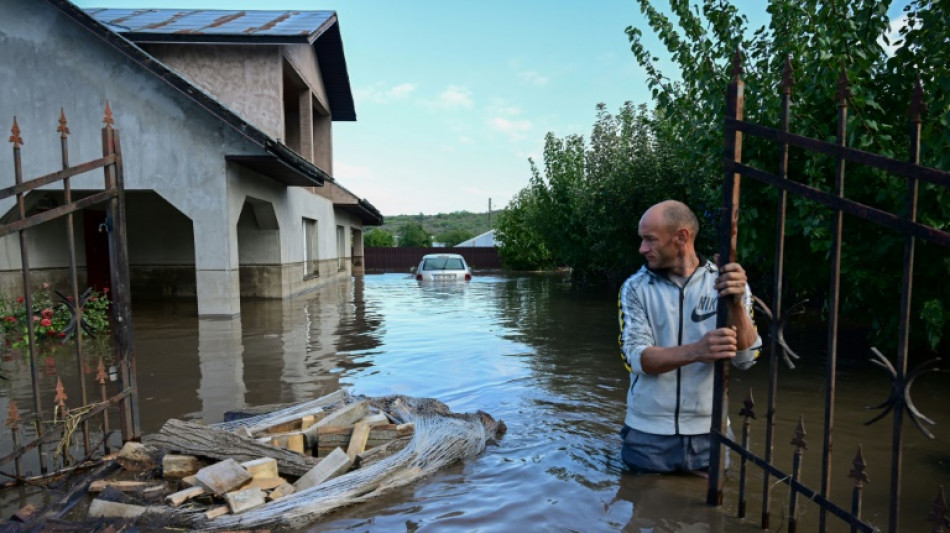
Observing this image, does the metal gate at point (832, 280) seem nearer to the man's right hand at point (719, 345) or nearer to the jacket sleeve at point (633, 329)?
the man's right hand at point (719, 345)

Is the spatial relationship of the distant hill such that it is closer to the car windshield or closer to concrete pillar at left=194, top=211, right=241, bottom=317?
the car windshield

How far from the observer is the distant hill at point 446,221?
102 meters

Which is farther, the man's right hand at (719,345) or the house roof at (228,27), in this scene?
the house roof at (228,27)

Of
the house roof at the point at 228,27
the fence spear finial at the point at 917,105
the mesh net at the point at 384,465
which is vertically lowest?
the mesh net at the point at 384,465

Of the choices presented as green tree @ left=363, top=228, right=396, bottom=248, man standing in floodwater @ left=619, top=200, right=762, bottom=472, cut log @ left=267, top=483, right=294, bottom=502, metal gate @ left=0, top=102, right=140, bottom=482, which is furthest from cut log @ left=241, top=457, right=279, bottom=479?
green tree @ left=363, top=228, right=396, bottom=248

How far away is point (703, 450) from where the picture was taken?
11.8ft

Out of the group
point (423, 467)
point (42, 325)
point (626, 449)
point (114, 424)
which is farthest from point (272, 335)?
point (626, 449)

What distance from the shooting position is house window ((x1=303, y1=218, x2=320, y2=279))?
62.9ft

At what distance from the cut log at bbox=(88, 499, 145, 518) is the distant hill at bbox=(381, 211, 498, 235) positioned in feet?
310

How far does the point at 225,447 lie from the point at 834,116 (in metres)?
6.51

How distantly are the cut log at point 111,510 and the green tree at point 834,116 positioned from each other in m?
5.67

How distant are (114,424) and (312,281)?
1441 centimetres

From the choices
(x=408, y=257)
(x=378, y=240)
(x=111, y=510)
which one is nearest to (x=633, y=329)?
(x=111, y=510)

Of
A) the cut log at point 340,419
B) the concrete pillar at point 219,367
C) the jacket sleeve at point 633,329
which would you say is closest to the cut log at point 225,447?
the cut log at point 340,419
